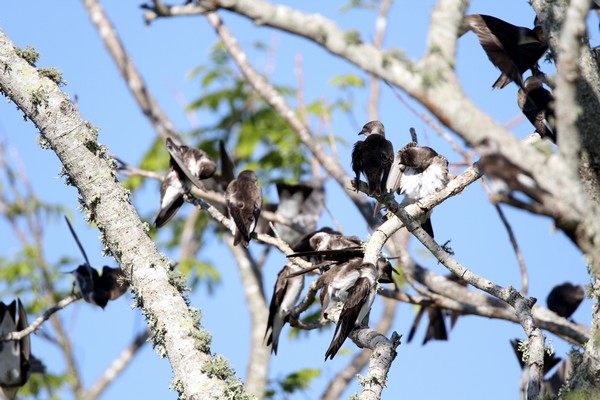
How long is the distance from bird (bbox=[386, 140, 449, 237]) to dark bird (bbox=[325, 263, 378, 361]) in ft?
6.63

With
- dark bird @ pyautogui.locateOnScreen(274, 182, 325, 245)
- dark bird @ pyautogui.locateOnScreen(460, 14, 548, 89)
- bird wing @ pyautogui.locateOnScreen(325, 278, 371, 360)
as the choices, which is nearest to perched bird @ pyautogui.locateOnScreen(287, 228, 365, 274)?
bird wing @ pyautogui.locateOnScreen(325, 278, 371, 360)

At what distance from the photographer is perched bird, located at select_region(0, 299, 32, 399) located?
310 inches

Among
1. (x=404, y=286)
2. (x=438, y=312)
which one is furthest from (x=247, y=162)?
(x=438, y=312)

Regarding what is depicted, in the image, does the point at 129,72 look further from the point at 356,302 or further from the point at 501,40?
the point at 501,40

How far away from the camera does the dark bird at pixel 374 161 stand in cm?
551

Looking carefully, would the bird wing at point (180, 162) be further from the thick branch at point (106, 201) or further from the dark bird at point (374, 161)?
the thick branch at point (106, 201)

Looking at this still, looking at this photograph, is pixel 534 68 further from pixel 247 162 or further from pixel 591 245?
pixel 247 162

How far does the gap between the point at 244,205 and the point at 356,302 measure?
4123mm

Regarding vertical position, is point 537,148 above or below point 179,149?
below

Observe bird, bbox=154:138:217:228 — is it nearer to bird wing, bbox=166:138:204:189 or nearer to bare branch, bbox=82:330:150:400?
bird wing, bbox=166:138:204:189

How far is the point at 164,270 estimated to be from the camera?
4.68 m

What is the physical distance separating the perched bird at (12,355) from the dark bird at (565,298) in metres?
5.64

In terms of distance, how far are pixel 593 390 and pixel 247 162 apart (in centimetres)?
1056

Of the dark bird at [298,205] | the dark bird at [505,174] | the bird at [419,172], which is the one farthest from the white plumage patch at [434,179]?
the dark bird at [298,205]
